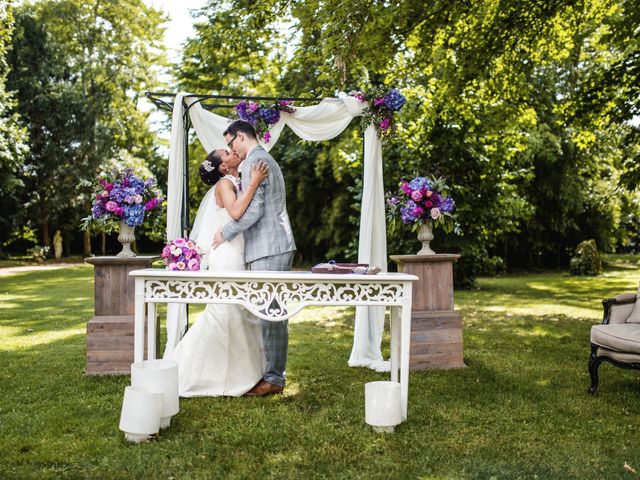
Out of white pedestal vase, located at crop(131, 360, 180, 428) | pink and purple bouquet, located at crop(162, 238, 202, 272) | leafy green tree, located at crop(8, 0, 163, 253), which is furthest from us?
leafy green tree, located at crop(8, 0, 163, 253)

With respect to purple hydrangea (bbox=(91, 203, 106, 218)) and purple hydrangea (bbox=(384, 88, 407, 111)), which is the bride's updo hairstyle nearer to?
purple hydrangea (bbox=(91, 203, 106, 218))

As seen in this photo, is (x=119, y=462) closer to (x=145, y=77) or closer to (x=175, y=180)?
(x=175, y=180)

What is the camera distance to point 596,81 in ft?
30.6

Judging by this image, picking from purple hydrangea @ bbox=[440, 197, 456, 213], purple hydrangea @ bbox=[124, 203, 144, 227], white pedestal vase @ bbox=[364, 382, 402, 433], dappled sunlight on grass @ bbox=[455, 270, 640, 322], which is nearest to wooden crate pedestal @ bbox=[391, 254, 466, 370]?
purple hydrangea @ bbox=[440, 197, 456, 213]

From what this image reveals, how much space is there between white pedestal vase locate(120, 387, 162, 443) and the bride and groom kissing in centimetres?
110

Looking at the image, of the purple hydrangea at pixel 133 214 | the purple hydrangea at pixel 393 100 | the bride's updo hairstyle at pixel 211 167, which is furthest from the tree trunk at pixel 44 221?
the purple hydrangea at pixel 393 100

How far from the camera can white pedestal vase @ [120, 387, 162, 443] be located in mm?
3596

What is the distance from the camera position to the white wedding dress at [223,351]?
482 centimetres

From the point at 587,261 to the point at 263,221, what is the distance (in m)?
15.6

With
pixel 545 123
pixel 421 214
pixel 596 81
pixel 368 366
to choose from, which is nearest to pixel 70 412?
pixel 368 366

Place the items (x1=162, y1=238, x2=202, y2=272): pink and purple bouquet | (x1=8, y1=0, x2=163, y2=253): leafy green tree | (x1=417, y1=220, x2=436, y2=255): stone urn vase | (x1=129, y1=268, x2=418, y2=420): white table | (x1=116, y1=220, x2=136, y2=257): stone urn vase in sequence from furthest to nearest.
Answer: (x1=8, y1=0, x2=163, y2=253): leafy green tree
(x1=417, y1=220, x2=436, y2=255): stone urn vase
(x1=116, y1=220, x2=136, y2=257): stone urn vase
(x1=162, y1=238, x2=202, y2=272): pink and purple bouquet
(x1=129, y1=268, x2=418, y2=420): white table

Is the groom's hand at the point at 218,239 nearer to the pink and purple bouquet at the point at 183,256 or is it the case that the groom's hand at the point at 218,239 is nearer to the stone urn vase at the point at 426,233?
the pink and purple bouquet at the point at 183,256

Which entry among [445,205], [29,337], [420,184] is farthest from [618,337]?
[29,337]

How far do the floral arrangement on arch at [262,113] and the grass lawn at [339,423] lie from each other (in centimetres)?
243
